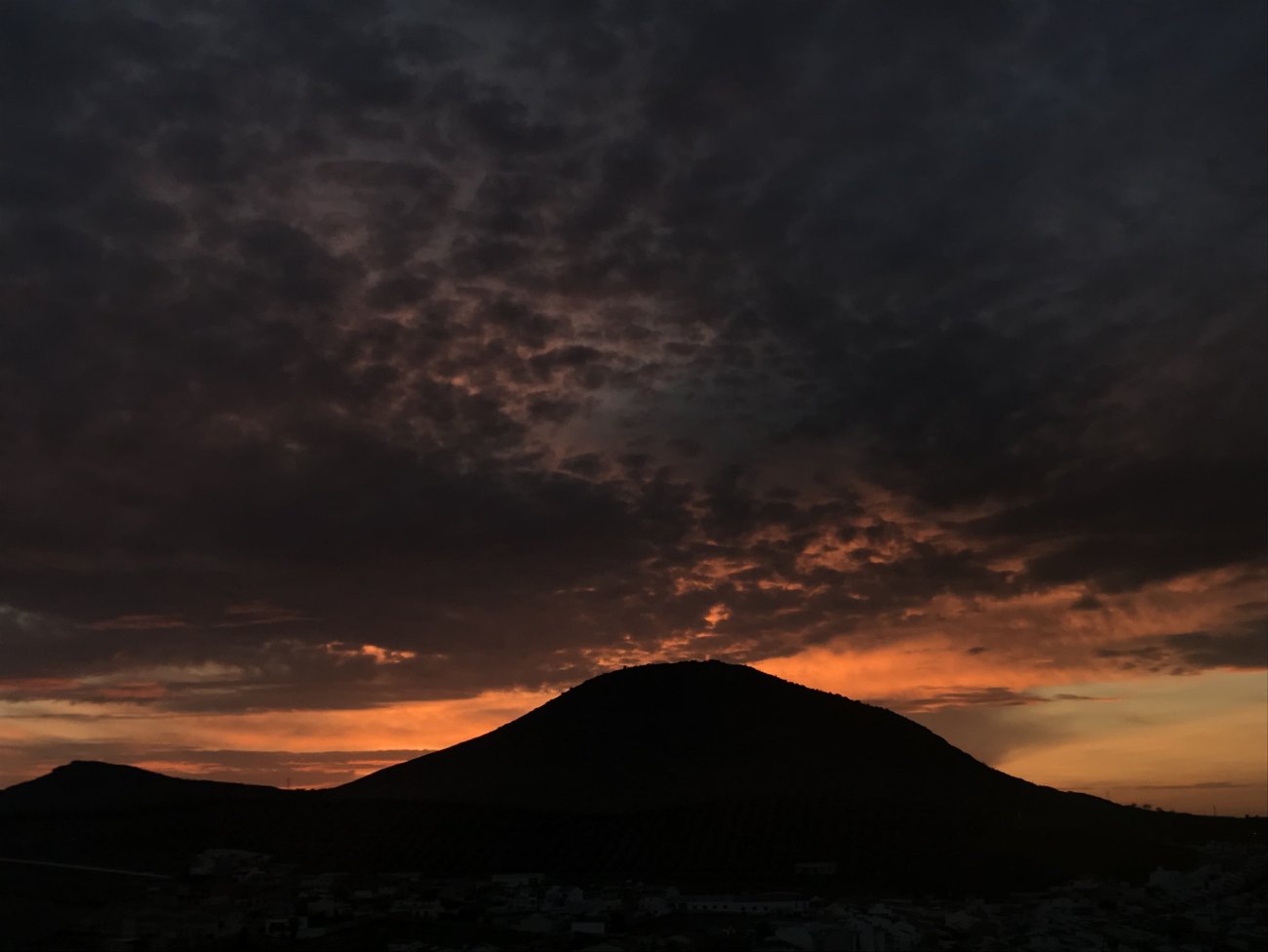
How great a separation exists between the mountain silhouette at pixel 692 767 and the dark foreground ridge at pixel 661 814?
0.41 meters

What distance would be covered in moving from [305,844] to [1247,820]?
15076 cm

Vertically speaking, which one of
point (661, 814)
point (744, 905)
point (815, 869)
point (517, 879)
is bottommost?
point (744, 905)

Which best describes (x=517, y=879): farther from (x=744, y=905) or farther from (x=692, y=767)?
(x=692, y=767)

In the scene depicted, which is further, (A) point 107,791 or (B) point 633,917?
(A) point 107,791

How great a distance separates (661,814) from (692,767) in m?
27.1

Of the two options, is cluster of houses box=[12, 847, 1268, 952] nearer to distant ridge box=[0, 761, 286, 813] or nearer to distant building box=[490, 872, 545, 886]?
distant building box=[490, 872, 545, 886]

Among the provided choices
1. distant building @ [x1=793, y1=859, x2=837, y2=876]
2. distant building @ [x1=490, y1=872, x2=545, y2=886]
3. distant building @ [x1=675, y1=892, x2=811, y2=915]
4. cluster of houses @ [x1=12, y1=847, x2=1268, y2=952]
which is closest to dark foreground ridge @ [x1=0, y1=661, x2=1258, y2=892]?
distant building @ [x1=793, y1=859, x2=837, y2=876]

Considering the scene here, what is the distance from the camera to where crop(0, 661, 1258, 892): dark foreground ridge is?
132125 mm

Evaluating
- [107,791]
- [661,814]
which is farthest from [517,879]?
[107,791]

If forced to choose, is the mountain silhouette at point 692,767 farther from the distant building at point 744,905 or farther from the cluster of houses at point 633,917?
the distant building at point 744,905

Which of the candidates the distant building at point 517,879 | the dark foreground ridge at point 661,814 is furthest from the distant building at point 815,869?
the distant building at point 517,879

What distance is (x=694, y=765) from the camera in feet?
587

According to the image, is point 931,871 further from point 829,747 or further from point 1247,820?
point 1247,820

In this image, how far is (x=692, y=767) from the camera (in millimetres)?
178625
